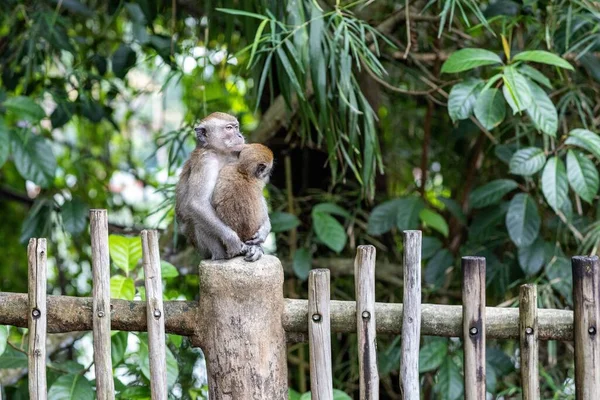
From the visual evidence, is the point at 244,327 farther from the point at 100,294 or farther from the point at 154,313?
the point at 100,294

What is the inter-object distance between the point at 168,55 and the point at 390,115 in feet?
5.42

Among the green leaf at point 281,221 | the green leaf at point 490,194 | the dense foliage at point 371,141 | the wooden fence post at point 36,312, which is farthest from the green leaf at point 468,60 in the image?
the wooden fence post at point 36,312

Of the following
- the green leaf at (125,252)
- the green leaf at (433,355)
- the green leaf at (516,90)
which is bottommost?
the green leaf at (433,355)

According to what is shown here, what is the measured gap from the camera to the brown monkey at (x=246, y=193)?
281 centimetres

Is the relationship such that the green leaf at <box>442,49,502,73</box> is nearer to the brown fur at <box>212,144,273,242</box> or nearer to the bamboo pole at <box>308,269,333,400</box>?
the brown fur at <box>212,144,273,242</box>

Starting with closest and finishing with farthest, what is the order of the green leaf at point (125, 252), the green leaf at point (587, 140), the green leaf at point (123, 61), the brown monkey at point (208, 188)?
the brown monkey at point (208, 188) → the green leaf at point (125, 252) → the green leaf at point (587, 140) → the green leaf at point (123, 61)

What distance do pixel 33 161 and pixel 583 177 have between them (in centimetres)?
242

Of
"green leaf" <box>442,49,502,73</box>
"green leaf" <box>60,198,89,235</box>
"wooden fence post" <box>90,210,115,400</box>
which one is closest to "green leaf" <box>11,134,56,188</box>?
"green leaf" <box>60,198,89,235</box>

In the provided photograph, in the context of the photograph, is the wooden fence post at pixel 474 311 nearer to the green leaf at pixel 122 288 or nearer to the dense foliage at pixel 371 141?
the dense foliage at pixel 371 141

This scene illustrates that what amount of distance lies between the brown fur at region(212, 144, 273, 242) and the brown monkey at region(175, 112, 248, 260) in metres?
0.04

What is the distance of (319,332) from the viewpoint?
94.5 inches

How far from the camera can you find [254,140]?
425cm

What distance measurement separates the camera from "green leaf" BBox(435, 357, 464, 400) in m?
3.66

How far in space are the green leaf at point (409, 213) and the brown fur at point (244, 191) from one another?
4.46 ft
